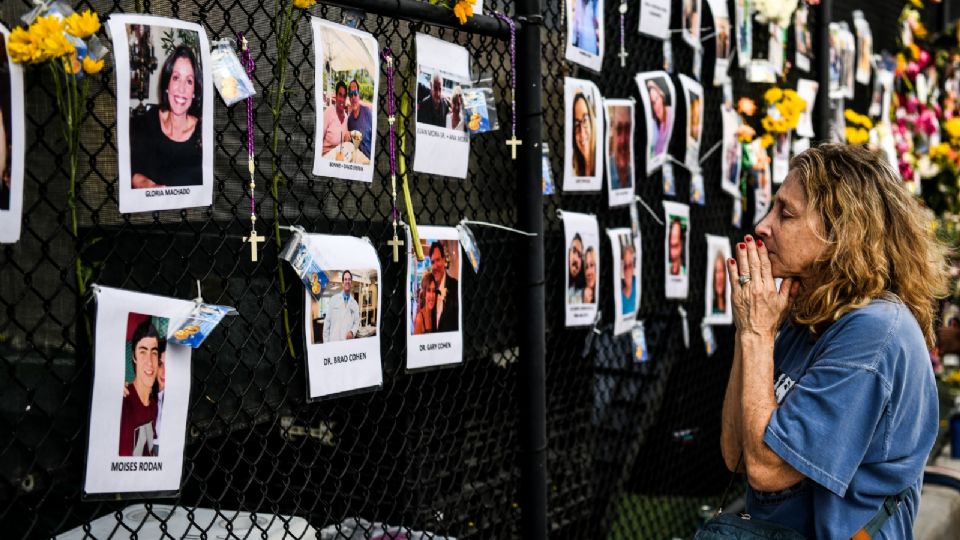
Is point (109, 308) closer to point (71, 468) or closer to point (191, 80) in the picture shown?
point (71, 468)

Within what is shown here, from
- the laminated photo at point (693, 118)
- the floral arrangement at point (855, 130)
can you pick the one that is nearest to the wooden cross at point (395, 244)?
the laminated photo at point (693, 118)

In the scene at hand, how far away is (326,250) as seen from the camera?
2.47 meters

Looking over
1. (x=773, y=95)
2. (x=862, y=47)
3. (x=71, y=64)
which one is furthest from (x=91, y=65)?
(x=862, y=47)

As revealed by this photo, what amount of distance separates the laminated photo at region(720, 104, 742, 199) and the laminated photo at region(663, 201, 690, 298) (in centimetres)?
44

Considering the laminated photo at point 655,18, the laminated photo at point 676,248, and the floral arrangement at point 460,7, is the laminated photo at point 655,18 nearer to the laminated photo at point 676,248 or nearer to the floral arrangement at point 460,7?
the laminated photo at point 676,248

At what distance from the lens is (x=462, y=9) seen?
110 inches

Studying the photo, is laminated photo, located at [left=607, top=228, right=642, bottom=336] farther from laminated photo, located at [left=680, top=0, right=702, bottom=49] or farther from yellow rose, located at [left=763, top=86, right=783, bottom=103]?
yellow rose, located at [left=763, top=86, right=783, bottom=103]

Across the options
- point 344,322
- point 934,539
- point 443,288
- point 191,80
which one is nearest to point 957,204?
point 934,539

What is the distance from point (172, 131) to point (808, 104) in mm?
4456

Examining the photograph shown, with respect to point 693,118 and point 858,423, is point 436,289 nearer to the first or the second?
point 858,423

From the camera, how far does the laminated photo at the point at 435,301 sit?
111 inches

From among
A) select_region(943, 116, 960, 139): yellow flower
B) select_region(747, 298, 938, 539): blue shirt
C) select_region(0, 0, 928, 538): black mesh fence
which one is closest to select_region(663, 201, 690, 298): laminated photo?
select_region(0, 0, 928, 538): black mesh fence

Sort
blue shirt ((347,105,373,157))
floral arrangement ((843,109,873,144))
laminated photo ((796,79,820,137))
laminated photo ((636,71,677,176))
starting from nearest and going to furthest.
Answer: blue shirt ((347,105,373,157))
laminated photo ((636,71,677,176))
laminated photo ((796,79,820,137))
floral arrangement ((843,109,873,144))

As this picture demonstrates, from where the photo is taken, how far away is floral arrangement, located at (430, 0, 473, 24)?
2.79 meters
